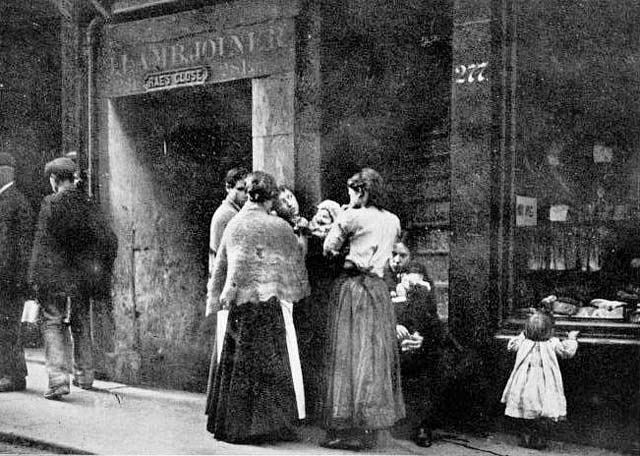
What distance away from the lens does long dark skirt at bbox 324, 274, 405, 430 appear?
6.00 metres

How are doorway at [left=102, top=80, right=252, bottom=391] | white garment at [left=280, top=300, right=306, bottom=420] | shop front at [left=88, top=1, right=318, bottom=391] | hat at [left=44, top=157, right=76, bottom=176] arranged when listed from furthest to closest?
doorway at [left=102, top=80, right=252, bottom=391]
shop front at [left=88, top=1, right=318, bottom=391]
hat at [left=44, top=157, right=76, bottom=176]
white garment at [left=280, top=300, right=306, bottom=420]

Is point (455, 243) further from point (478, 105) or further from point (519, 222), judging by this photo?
point (478, 105)

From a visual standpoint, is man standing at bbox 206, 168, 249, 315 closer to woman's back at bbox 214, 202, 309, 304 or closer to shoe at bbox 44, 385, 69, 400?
woman's back at bbox 214, 202, 309, 304

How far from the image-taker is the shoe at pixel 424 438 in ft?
20.5

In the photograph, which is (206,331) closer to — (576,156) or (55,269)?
(55,269)

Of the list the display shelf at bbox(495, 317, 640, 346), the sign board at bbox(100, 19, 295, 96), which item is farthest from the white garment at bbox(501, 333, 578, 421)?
the sign board at bbox(100, 19, 295, 96)

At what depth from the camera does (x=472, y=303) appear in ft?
21.9

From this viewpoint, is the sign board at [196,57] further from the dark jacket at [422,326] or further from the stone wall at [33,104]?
the dark jacket at [422,326]

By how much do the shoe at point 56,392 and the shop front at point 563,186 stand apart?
3.65m

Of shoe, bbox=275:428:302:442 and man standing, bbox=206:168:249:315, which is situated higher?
man standing, bbox=206:168:249:315

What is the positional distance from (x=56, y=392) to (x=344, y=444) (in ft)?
9.79

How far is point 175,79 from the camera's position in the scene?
8555mm

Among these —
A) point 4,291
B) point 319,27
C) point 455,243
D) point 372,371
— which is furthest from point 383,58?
point 4,291

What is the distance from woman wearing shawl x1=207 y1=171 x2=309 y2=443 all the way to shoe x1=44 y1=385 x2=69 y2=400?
2.05 metres
